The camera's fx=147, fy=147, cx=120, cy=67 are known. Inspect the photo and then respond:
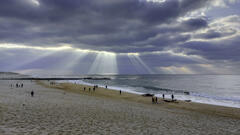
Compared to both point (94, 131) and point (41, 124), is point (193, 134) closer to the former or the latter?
point (94, 131)

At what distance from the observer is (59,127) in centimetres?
973

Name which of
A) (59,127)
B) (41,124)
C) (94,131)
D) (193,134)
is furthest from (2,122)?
(193,134)

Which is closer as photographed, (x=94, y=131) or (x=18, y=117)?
(x=94, y=131)

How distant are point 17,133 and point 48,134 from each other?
1555 millimetres

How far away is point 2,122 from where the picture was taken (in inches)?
374

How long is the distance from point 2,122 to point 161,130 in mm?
10854

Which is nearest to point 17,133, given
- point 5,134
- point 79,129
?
point 5,134

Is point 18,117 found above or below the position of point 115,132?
above

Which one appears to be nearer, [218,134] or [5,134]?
[5,134]

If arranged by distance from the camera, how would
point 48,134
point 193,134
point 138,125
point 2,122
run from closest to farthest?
point 48,134 → point 2,122 → point 193,134 → point 138,125

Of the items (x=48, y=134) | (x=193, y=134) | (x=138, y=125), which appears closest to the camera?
(x=48, y=134)

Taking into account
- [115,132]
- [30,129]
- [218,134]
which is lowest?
[218,134]

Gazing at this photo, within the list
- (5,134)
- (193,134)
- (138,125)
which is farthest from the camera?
(138,125)

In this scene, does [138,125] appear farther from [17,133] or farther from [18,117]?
[18,117]
